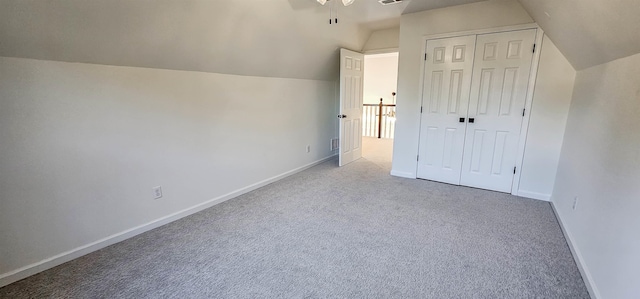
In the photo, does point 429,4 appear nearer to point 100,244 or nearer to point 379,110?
point 379,110

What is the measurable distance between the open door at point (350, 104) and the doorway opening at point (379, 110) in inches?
21.4

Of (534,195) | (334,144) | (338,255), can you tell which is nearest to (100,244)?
(338,255)

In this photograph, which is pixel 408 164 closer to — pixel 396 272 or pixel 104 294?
pixel 396 272

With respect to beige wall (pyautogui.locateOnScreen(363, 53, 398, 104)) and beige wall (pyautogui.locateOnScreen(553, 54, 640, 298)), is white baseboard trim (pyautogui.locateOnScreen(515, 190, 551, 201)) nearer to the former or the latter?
beige wall (pyautogui.locateOnScreen(553, 54, 640, 298))

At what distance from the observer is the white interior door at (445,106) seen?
336 cm

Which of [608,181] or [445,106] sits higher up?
[445,106]

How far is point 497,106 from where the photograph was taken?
3232mm

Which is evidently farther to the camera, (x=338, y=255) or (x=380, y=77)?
A: (x=380, y=77)

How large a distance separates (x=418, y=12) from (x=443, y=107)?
1305 millimetres

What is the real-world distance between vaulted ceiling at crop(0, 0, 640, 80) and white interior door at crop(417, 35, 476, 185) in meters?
0.56

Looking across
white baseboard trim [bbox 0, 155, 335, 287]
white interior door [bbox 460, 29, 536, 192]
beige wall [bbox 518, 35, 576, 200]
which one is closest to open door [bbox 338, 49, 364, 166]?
white interior door [bbox 460, 29, 536, 192]

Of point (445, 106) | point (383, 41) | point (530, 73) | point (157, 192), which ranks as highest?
point (383, 41)

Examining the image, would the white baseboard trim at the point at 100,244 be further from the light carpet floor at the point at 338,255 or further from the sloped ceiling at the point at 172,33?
the sloped ceiling at the point at 172,33

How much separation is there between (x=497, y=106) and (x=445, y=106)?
58 cm
